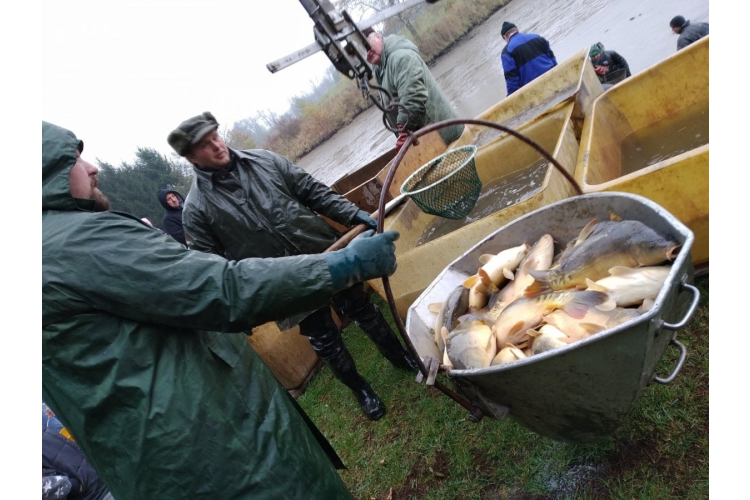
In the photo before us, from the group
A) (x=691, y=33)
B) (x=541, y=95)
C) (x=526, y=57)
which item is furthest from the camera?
(x=526, y=57)

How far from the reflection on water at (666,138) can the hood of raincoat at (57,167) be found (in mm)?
4539

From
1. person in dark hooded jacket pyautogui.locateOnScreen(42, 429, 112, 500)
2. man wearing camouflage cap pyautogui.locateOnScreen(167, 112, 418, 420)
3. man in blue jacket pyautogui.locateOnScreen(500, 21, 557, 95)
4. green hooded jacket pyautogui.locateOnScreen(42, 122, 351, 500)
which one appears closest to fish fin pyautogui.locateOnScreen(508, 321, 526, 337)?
green hooded jacket pyautogui.locateOnScreen(42, 122, 351, 500)

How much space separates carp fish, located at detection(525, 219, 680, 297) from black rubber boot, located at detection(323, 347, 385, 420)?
6.84 ft

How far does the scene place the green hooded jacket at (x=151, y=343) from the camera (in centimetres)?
163

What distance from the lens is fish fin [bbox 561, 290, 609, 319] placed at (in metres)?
1.91

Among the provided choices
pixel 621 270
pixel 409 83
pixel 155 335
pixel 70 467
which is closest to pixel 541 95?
pixel 409 83

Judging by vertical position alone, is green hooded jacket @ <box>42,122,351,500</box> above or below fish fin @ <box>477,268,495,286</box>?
above

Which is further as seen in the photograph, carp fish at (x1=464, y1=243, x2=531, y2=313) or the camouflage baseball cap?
the camouflage baseball cap

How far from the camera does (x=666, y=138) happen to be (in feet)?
14.0

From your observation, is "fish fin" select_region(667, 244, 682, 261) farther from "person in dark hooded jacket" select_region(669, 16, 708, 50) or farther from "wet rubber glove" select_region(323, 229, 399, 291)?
"person in dark hooded jacket" select_region(669, 16, 708, 50)

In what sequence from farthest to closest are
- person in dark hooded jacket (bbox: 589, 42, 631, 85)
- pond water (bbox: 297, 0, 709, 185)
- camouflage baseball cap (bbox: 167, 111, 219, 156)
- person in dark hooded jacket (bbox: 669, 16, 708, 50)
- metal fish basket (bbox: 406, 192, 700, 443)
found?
pond water (bbox: 297, 0, 709, 185) → person in dark hooded jacket (bbox: 589, 42, 631, 85) → person in dark hooded jacket (bbox: 669, 16, 708, 50) → camouflage baseball cap (bbox: 167, 111, 219, 156) → metal fish basket (bbox: 406, 192, 700, 443)

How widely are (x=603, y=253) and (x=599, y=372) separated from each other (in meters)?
0.74

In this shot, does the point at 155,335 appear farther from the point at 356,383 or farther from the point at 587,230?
the point at 356,383

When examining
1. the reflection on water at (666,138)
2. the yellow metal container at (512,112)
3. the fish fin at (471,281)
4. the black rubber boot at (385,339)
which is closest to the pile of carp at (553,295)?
the fish fin at (471,281)
